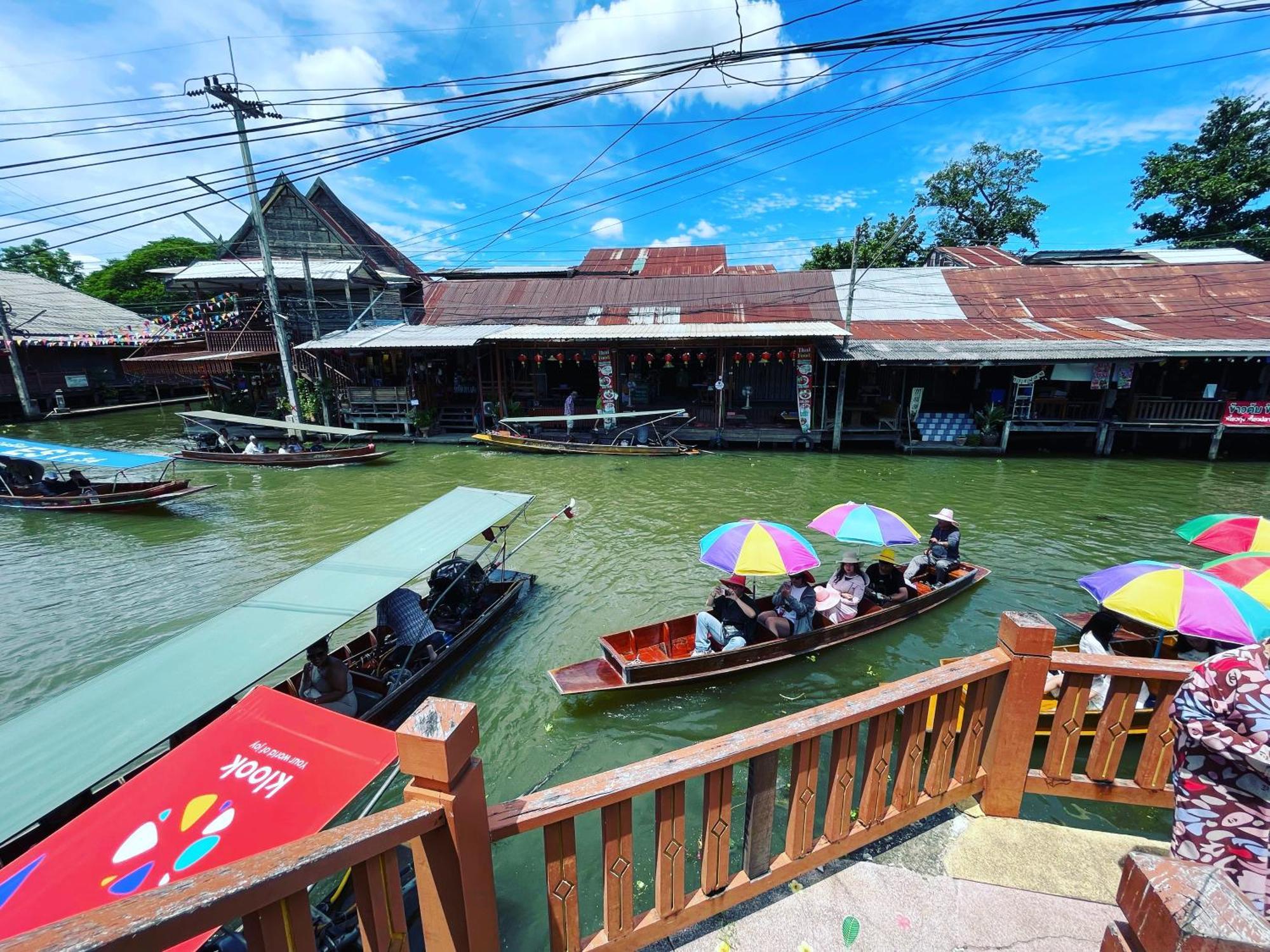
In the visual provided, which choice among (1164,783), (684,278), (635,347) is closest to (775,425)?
(635,347)

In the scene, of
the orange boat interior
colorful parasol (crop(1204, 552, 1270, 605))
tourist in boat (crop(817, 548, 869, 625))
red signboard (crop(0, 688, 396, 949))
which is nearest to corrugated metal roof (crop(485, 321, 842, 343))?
tourist in boat (crop(817, 548, 869, 625))

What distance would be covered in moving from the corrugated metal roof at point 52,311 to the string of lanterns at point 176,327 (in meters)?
1.37

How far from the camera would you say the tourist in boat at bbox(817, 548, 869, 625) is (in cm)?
813

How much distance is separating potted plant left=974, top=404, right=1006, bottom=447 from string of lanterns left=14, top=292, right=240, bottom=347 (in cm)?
3178

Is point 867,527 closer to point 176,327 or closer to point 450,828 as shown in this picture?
point 450,828

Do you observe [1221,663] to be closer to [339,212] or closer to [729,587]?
[729,587]

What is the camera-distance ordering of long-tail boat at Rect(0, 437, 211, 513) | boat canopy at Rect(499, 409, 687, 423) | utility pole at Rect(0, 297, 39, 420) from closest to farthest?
long-tail boat at Rect(0, 437, 211, 513), boat canopy at Rect(499, 409, 687, 423), utility pole at Rect(0, 297, 39, 420)

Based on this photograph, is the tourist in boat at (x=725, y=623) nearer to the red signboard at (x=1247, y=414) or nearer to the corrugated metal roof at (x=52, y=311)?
the red signboard at (x=1247, y=414)

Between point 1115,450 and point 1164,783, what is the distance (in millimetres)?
22996

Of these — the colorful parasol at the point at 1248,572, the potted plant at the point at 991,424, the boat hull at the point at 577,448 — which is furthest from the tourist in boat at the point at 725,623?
the potted plant at the point at 991,424

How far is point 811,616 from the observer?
7.64 metres

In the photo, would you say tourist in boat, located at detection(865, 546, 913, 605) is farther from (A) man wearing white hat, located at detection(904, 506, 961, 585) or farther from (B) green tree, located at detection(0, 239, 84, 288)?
(B) green tree, located at detection(0, 239, 84, 288)

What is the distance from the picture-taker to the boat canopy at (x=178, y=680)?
3.74m

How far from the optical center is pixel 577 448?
20.9 metres
